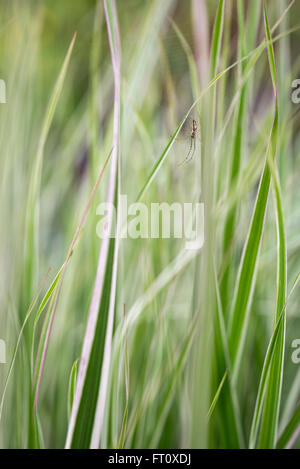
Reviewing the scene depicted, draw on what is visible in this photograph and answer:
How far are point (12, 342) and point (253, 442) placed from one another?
27 centimetres

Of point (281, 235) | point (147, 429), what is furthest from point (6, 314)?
point (281, 235)

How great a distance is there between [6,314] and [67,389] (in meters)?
0.10

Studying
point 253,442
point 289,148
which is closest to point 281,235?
point 289,148

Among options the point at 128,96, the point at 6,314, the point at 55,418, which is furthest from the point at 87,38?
the point at 55,418

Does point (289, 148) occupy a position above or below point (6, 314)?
above

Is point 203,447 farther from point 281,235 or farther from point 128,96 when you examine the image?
point 128,96

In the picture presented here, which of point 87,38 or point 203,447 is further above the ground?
point 87,38

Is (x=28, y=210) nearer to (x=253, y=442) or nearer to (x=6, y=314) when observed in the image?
(x=6, y=314)

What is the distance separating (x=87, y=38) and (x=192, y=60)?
4.4 inches

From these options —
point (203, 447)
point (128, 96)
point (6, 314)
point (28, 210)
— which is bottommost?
point (203, 447)

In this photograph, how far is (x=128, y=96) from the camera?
0.41 meters

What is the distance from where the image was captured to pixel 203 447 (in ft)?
1.31

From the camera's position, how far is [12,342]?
1.37 feet

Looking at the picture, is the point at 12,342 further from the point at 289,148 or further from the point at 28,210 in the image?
the point at 289,148
